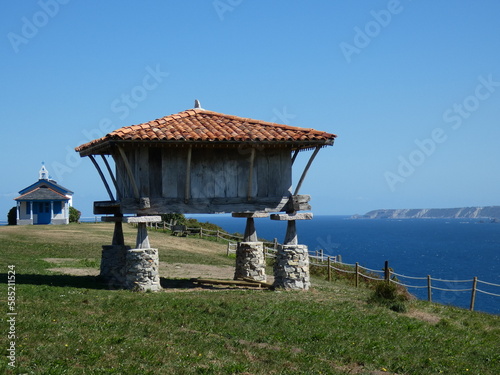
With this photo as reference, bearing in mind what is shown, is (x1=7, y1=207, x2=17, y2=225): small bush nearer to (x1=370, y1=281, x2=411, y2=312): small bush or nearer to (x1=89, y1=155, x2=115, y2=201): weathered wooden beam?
(x1=89, y1=155, x2=115, y2=201): weathered wooden beam

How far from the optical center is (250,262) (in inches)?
958

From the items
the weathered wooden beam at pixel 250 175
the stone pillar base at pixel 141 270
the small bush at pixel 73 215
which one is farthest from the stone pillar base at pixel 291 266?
the small bush at pixel 73 215

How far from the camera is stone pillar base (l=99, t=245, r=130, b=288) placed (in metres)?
21.3

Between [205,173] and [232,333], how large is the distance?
23.4 feet

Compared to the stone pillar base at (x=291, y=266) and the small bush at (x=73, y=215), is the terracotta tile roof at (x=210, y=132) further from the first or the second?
the small bush at (x=73, y=215)

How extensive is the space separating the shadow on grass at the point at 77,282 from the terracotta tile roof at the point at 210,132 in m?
4.35

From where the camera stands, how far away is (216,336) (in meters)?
13.1

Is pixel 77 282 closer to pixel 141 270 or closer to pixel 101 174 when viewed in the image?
pixel 141 270

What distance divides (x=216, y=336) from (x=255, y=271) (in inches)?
442

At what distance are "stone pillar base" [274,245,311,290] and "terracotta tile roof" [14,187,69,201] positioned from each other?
38.6 meters

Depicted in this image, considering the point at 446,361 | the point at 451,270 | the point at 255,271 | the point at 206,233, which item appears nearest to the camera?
the point at 446,361

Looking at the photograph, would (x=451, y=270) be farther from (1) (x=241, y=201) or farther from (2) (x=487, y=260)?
(1) (x=241, y=201)

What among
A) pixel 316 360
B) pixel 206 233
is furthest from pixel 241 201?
pixel 206 233

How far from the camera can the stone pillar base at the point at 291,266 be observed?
65.3 ft
